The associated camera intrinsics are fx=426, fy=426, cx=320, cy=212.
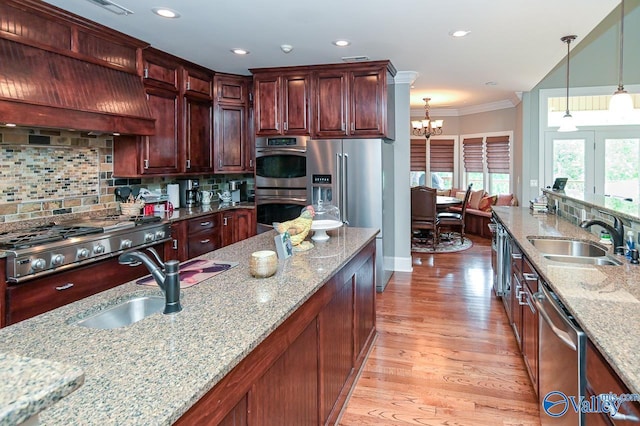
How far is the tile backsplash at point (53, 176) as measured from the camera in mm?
3088

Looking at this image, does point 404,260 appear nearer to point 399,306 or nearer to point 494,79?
point 399,306

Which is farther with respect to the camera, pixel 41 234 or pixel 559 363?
pixel 41 234

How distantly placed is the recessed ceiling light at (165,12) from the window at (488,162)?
21.4 ft

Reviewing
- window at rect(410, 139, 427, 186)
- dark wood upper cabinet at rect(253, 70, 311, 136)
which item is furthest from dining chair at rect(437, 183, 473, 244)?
dark wood upper cabinet at rect(253, 70, 311, 136)

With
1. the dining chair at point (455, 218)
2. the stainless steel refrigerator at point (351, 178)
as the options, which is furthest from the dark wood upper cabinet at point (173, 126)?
the dining chair at point (455, 218)

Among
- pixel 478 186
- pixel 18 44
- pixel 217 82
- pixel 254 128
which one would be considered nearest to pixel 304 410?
pixel 18 44

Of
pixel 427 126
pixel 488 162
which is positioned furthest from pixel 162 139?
pixel 488 162

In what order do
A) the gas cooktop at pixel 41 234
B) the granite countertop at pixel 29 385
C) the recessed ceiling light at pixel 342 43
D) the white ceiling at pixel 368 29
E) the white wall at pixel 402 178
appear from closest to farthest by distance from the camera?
the granite countertop at pixel 29 385 < the gas cooktop at pixel 41 234 < the white ceiling at pixel 368 29 < the recessed ceiling light at pixel 342 43 < the white wall at pixel 402 178

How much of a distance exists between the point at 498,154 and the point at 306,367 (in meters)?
7.48

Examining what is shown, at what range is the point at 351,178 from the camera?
462 centimetres

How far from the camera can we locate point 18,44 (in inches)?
109

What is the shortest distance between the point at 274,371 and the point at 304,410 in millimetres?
430

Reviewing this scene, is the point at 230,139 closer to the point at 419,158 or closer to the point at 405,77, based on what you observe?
the point at 405,77

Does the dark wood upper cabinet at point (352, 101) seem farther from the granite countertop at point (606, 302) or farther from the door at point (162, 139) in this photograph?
the granite countertop at point (606, 302)
